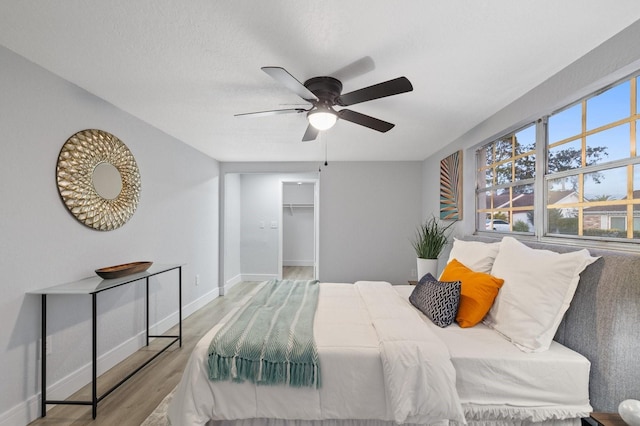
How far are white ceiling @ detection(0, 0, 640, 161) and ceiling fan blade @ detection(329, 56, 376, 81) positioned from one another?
4 centimetres

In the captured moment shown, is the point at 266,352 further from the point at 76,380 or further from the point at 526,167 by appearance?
A: the point at 526,167

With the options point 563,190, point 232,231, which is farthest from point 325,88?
point 232,231

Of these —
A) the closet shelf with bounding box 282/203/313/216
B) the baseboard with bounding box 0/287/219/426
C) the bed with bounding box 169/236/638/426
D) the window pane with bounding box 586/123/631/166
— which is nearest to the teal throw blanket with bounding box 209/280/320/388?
the bed with bounding box 169/236/638/426

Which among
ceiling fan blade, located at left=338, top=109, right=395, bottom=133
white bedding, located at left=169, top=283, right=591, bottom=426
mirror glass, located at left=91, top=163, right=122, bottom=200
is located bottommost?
white bedding, located at left=169, top=283, right=591, bottom=426

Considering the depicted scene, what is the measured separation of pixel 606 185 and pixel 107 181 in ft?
12.1

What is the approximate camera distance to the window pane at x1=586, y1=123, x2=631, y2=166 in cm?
169

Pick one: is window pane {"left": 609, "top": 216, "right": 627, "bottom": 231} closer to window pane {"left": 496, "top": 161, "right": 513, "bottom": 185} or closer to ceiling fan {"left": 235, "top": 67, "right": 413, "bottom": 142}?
window pane {"left": 496, "top": 161, "right": 513, "bottom": 185}

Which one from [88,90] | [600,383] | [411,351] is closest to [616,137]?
[600,383]

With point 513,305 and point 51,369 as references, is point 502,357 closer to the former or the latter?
point 513,305

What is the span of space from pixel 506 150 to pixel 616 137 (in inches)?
44.5

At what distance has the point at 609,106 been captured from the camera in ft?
5.90

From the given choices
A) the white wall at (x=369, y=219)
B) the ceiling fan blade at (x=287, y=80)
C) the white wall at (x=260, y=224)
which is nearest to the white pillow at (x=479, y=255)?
the ceiling fan blade at (x=287, y=80)

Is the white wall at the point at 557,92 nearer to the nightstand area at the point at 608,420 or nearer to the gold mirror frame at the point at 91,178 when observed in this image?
the nightstand area at the point at 608,420

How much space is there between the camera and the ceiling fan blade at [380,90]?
1.72 m
